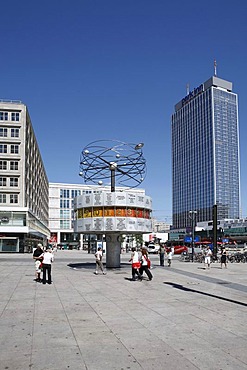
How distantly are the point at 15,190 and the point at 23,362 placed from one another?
62.9m

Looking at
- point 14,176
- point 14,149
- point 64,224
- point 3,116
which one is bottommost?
point 64,224

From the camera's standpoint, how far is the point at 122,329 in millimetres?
9500

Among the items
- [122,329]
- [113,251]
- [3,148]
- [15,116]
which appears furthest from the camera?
[15,116]

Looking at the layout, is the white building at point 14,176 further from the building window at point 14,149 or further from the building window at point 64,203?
the building window at point 64,203

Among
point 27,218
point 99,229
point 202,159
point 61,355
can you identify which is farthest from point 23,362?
point 202,159

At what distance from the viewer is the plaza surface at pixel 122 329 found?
7070mm

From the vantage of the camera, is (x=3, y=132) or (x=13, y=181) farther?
(x=3, y=132)

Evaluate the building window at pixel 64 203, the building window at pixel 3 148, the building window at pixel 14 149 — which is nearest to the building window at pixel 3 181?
the building window at pixel 3 148

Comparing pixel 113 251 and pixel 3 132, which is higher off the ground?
pixel 3 132

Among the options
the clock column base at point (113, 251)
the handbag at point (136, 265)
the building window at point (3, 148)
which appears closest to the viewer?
the handbag at point (136, 265)

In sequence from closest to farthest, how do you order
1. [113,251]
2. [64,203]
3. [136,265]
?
[136,265] < [113,251] < [64,203]

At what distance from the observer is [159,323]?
402 inches

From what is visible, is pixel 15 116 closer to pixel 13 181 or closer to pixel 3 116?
pixel 3 116

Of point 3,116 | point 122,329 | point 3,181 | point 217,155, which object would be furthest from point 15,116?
point 217,155
